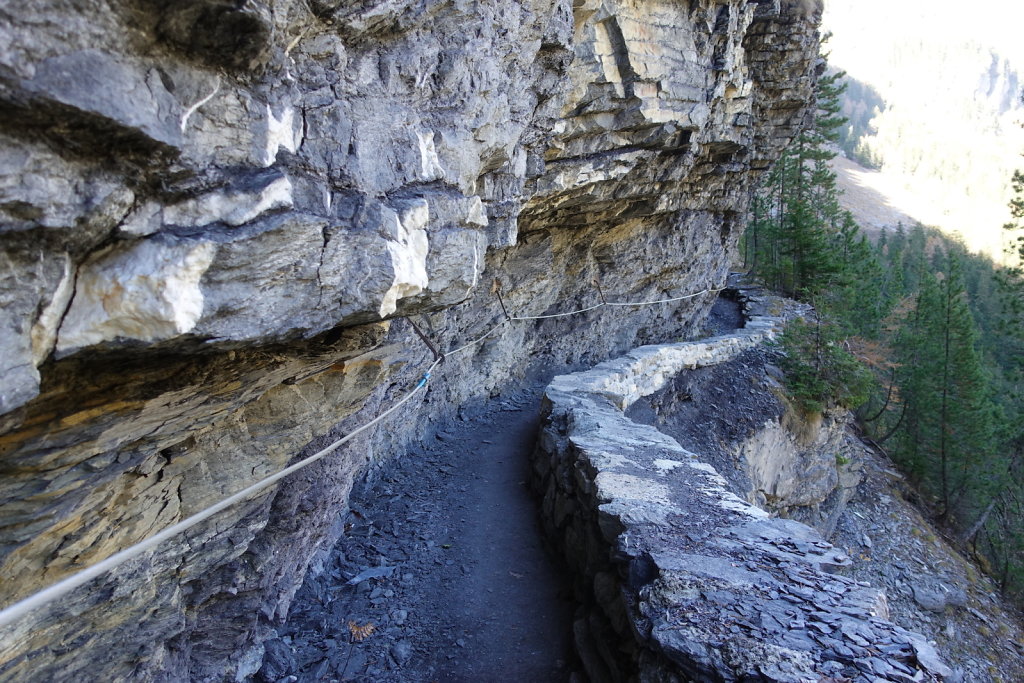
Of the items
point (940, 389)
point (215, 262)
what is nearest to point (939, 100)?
point (940, 389)

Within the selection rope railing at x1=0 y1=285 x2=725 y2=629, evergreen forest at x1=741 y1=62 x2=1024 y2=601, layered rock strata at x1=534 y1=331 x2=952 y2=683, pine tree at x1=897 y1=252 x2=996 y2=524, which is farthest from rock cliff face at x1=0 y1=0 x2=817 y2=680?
pine tree at x1=897 y1=252 x2=996 y2=524

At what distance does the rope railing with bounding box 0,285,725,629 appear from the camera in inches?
89.0

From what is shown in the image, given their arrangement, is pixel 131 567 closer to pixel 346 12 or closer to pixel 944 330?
pixel 346 12

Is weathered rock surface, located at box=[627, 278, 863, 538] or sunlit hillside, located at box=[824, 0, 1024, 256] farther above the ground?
sunlit hillside, located at box=[824, 0, 1024, 256]

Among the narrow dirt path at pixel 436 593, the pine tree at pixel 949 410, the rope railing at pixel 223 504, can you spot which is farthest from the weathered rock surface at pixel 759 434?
the pine tree at pixel 949 410

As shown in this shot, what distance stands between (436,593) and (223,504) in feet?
11.0

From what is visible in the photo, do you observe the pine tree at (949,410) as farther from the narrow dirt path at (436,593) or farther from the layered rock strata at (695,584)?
the narrow dirt path at (436,593)

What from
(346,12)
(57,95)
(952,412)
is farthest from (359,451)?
(952,412)

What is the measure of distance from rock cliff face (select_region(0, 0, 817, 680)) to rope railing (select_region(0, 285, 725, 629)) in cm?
21

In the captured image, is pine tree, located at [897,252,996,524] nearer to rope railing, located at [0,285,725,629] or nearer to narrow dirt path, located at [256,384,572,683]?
rope railing, located at [0,285,725,629]

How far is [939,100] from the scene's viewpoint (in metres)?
132

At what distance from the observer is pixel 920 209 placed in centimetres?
8056

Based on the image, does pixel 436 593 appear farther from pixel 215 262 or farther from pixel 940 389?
pixel 940 389

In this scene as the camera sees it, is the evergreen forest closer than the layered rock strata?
No
